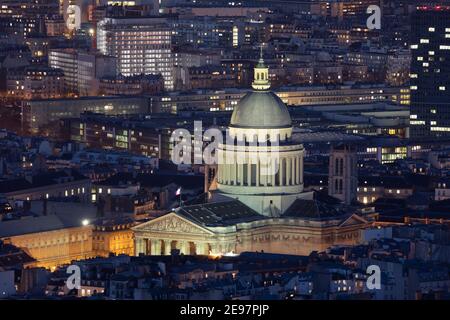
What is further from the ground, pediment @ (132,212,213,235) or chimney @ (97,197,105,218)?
pediment @ (132,212,213,235)

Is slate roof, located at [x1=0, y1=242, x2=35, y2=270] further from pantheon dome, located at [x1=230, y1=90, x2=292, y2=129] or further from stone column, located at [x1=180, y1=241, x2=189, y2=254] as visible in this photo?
pantheon dome, located at [x1=230, y1=90, x2=292, y2=129]

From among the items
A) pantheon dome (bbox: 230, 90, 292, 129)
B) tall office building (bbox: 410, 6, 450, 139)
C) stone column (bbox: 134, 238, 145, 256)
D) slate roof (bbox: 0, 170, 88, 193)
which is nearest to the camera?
stone column (bbox: 134, 238, 145, 256)

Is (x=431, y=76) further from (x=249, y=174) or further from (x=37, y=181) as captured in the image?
(x=249, y=174)

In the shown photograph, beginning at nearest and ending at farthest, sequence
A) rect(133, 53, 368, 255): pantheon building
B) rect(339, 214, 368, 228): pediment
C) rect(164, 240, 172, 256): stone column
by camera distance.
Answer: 1. rect(164, 240, 172, 256): stone column
2. rect(133, 53, 368, 255): pantheon building
3. rect(339, 214, 368, 228): pediment

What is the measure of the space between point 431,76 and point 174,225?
148 ft

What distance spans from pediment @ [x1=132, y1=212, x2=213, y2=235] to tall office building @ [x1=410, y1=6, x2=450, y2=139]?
42674mm

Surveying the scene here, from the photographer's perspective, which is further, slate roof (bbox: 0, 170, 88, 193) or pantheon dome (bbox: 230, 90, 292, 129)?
slate roof (bbox: 0, 170, 88, 193)

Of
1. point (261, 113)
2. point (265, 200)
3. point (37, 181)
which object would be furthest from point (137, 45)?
point (265, 200)

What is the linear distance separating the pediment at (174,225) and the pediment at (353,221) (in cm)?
422

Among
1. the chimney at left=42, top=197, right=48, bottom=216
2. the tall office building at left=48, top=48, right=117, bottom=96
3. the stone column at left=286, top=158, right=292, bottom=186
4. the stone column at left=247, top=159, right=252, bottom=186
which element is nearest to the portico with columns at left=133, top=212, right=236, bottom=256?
the stone column at left=247, top=159, right=252, bottom=186

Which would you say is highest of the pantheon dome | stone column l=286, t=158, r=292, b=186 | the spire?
the spire

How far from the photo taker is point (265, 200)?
312 ft

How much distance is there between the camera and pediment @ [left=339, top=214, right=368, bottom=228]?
311 ft
